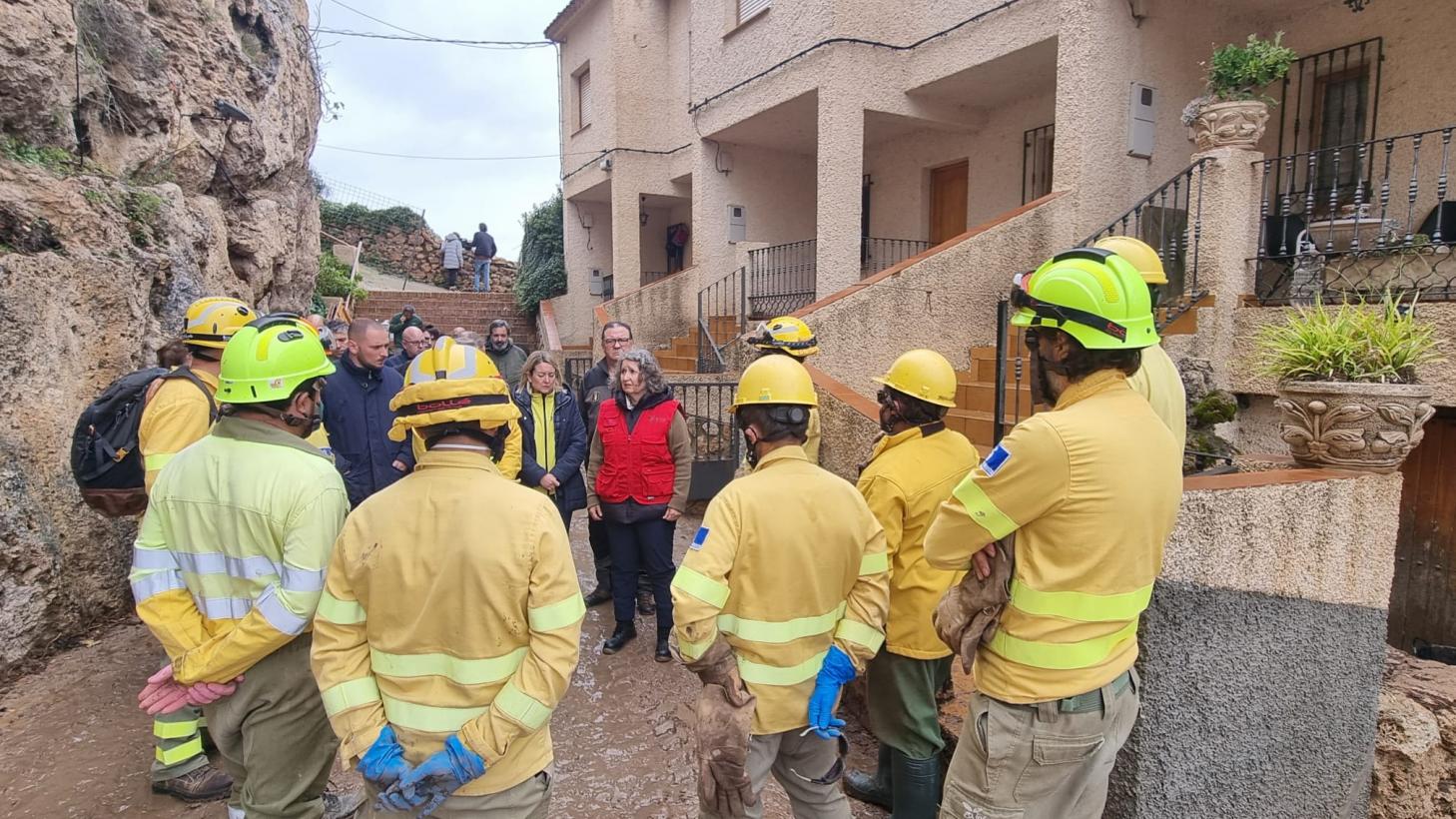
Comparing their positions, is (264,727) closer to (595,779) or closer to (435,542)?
(435,542)

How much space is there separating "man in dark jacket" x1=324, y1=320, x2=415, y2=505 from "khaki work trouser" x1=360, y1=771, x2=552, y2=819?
2660mm

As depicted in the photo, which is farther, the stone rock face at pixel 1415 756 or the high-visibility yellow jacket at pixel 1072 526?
the stone rock face at pixel 1415 756

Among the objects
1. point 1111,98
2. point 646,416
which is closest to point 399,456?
point 646,416

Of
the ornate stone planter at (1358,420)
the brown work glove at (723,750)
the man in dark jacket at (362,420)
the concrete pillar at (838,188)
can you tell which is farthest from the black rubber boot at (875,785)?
the concrete pillar at (838,188)

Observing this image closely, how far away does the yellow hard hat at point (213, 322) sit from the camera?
3027 mm

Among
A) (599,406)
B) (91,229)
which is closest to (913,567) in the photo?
(599,406)

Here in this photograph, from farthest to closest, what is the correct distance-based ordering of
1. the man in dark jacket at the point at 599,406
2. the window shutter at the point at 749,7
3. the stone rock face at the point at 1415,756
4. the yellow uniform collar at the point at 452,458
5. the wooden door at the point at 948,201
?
the wooden door at the point at 948,201, the window shutter at the point at 749,7, the man in dark jacket at the point at 599,406, the stone rock face at the point at 1415,756, the yellow uniform collar at the point at 452,458

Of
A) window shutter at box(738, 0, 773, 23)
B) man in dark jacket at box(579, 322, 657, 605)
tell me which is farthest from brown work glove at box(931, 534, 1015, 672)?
window shutter at box(738, 0, 773, 23)

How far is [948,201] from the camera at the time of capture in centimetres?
1100

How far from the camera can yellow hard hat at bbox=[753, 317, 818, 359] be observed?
414cm

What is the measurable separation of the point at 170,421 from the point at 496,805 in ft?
7.20

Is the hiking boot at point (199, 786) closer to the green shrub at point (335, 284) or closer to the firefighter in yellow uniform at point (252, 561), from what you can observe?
the firefighter in yellow uniform at point (252, 561)

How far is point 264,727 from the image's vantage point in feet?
7.07

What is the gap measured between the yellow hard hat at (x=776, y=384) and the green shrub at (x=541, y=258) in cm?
1530
